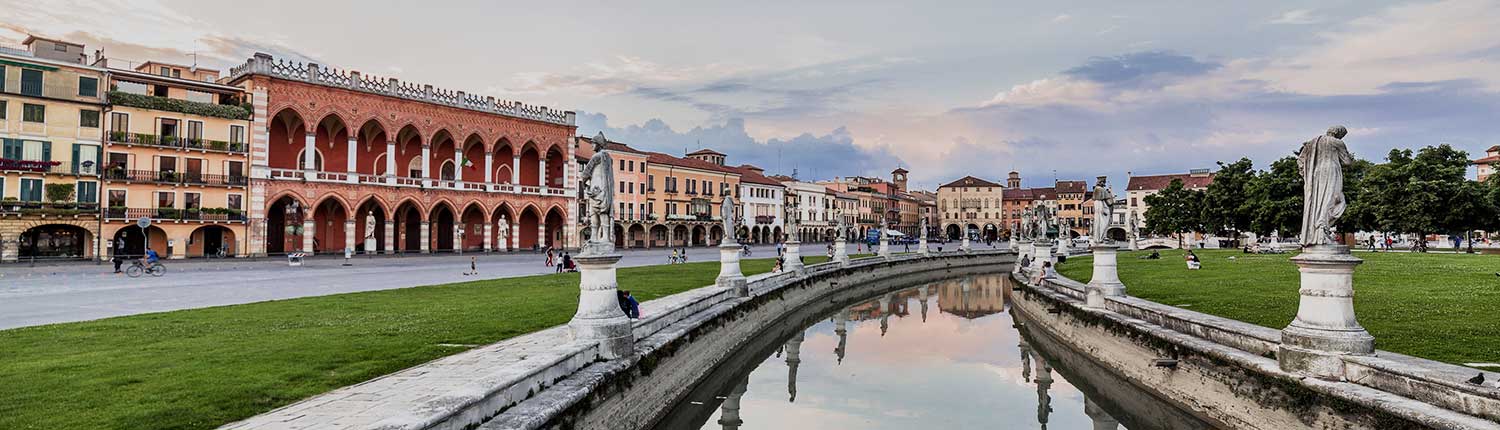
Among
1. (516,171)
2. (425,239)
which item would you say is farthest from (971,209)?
(425,239)

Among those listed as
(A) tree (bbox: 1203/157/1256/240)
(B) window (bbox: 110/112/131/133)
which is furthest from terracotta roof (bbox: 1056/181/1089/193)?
(B) window (bbox: 110/112/131/133)

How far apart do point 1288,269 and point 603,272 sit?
25378 mm

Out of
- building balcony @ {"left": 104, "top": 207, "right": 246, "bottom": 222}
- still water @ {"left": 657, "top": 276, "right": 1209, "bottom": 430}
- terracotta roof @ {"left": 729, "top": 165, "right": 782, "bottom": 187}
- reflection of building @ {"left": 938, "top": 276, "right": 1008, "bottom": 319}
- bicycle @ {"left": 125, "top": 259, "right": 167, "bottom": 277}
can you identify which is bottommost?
still water @ {"left": 657, "top": 276, "right": 1209, "bottom": 430}

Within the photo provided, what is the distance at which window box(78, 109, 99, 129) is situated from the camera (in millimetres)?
37141

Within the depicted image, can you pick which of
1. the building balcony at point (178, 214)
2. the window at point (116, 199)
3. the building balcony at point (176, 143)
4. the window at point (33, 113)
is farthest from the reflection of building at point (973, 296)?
the window at point (33, 113)

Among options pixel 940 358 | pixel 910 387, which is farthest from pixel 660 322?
pixel 940 358

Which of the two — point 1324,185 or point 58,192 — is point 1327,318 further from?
point 58,192

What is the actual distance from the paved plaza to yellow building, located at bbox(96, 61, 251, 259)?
3.96 metres

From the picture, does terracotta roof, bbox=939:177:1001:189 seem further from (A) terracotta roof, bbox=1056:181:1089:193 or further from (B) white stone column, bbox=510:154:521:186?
(B) white stone column, bbox=510:154:521:186

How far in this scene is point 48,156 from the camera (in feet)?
119

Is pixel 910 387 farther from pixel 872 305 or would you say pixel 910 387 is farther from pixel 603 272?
pixel 872 305

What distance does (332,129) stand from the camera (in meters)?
46.7

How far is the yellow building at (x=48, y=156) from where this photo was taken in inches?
1390

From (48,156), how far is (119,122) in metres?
3.26
